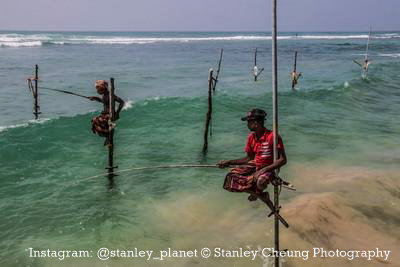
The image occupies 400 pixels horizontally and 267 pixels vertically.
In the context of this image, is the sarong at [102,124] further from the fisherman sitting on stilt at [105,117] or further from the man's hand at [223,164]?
the man's hand at [223,164]

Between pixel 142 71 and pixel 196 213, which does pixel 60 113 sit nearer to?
pixel 196 213

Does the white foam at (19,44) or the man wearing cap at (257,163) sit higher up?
the white foam at (19,44)

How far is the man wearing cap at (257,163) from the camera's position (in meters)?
5.78

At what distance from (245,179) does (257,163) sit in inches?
11.6

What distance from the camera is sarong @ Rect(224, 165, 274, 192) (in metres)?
5.79

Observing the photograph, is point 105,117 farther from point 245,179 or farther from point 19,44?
point 19,44

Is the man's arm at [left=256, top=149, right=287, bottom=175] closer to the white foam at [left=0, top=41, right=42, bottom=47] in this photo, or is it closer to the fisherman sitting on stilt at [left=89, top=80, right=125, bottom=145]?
the fisherman sitting on stilt at [left=89, top=80, right=125, bottom=145]

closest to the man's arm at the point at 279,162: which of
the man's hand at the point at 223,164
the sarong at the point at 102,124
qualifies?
the man's hand at the point at 223,164

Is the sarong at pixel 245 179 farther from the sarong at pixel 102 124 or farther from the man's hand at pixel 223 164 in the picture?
the sarong at pixel 102 124

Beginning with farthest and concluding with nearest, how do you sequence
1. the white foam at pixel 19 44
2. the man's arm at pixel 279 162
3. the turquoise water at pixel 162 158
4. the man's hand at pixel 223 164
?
the white foam at pixel 19 44
the turquoise water at pixel 162 158
the man's hand at pixel 223 164
the man's arm at pixel 279 162

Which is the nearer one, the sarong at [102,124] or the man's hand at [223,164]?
the man's hand at [223,164]

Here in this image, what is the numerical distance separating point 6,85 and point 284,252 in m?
24.4

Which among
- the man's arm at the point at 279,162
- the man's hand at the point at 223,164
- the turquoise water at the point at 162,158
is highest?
the man's arm at the point at 279,162

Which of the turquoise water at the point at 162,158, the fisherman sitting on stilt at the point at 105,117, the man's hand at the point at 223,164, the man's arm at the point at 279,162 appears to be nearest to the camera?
the man's arm at the point at 279,162
